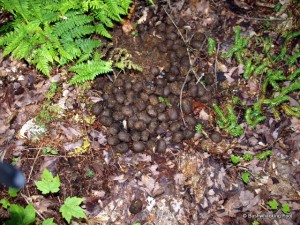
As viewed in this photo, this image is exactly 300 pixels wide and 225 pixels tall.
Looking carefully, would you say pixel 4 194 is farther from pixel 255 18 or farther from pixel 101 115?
pixel 255 18

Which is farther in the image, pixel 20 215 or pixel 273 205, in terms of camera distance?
pixel 273 205

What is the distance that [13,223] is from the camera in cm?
363

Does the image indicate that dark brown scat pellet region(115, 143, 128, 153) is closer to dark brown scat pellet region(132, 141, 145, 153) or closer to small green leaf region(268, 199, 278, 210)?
dark brown scat pellet region(132, 141, 145, 153)

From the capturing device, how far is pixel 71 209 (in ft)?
12.9

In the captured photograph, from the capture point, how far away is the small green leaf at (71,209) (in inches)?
152

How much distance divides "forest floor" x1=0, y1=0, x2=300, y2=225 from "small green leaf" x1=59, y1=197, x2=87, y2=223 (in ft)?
1.06

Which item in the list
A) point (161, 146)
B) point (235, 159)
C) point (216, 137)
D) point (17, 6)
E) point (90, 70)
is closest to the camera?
point (17, 6)

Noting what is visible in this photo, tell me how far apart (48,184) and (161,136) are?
1.99m

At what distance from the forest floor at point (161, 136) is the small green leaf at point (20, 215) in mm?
345

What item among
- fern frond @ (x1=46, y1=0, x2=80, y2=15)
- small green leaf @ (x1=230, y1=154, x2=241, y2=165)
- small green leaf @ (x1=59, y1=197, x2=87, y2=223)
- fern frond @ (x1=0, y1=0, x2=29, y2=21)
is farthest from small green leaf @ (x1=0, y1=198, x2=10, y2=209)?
small green leaf @ (x1=230, y1=154, x2=241, y2=165)

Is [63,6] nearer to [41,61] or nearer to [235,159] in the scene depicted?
[41,61]

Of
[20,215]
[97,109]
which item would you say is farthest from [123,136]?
[20,215]

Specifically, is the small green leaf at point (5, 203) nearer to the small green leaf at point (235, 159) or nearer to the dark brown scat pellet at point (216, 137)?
the dark brown scat pellet at point (216, 137)

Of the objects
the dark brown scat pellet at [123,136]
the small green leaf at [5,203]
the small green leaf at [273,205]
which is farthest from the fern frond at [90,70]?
the small green leaf at [273,205]
